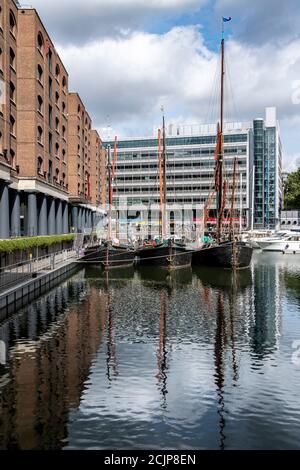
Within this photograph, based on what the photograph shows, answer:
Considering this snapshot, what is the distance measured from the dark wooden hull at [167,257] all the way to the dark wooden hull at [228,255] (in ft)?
6.95

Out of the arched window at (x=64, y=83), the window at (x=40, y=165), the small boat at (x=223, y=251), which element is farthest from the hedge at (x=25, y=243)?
the arched window at (x=64, y=83)

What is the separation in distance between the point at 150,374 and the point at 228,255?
112ft

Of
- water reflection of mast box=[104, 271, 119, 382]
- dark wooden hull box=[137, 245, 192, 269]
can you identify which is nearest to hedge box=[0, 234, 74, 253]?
water reflection of mast box=[104, 271, 119, 382]

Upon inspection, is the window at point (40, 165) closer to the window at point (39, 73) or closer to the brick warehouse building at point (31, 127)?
the brick warehouse building at point (31, 127)

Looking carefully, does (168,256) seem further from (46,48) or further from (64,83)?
(64,83)

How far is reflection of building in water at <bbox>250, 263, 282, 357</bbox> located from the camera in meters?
18.5

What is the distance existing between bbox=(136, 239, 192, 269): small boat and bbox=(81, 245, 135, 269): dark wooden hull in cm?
243

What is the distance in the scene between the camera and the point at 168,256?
4750 centimetres

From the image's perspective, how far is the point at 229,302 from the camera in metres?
28.3

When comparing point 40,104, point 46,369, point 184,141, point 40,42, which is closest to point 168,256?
point 40,104
